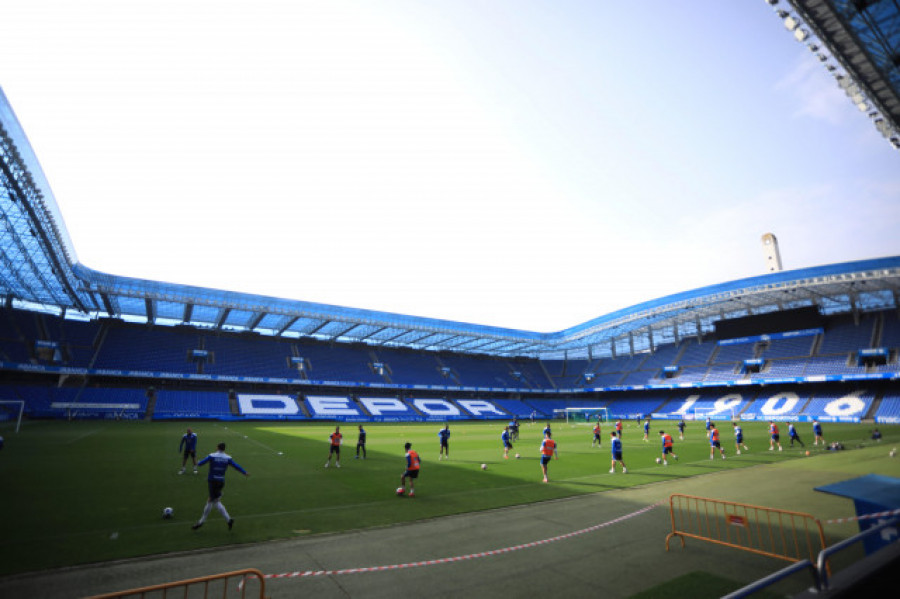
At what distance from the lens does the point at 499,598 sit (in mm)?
6305

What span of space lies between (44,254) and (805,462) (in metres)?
51.4

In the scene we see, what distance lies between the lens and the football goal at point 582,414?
61.8 m

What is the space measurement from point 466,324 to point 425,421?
16252 mm

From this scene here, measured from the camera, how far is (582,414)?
6600 cm

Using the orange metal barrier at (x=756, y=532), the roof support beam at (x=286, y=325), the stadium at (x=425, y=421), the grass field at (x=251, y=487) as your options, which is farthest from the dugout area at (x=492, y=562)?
the roof support beam at (x=286, y=325)

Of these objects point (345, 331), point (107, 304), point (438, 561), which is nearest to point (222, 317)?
point (107, 304)

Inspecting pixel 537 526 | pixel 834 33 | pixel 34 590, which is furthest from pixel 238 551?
pixel 834 33

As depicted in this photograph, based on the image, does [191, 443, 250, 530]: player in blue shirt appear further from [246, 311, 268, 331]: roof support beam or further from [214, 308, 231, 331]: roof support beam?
[246, 311, 268, 331]: roof support beam

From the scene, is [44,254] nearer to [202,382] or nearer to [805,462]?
[202,382]

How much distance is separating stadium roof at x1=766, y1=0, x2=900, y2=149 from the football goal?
51.4 meters

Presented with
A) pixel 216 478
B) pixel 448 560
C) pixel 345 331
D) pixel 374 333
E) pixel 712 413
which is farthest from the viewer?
pixel 374 333

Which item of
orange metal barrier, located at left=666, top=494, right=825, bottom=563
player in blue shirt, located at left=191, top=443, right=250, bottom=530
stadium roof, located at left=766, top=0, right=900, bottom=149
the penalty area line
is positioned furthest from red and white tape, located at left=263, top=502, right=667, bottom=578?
stadium roof, located at left=766, top=0, right=900, bottom=149

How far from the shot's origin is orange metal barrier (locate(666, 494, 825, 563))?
777 centimetres

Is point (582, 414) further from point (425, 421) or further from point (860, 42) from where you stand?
point (860, 42)
